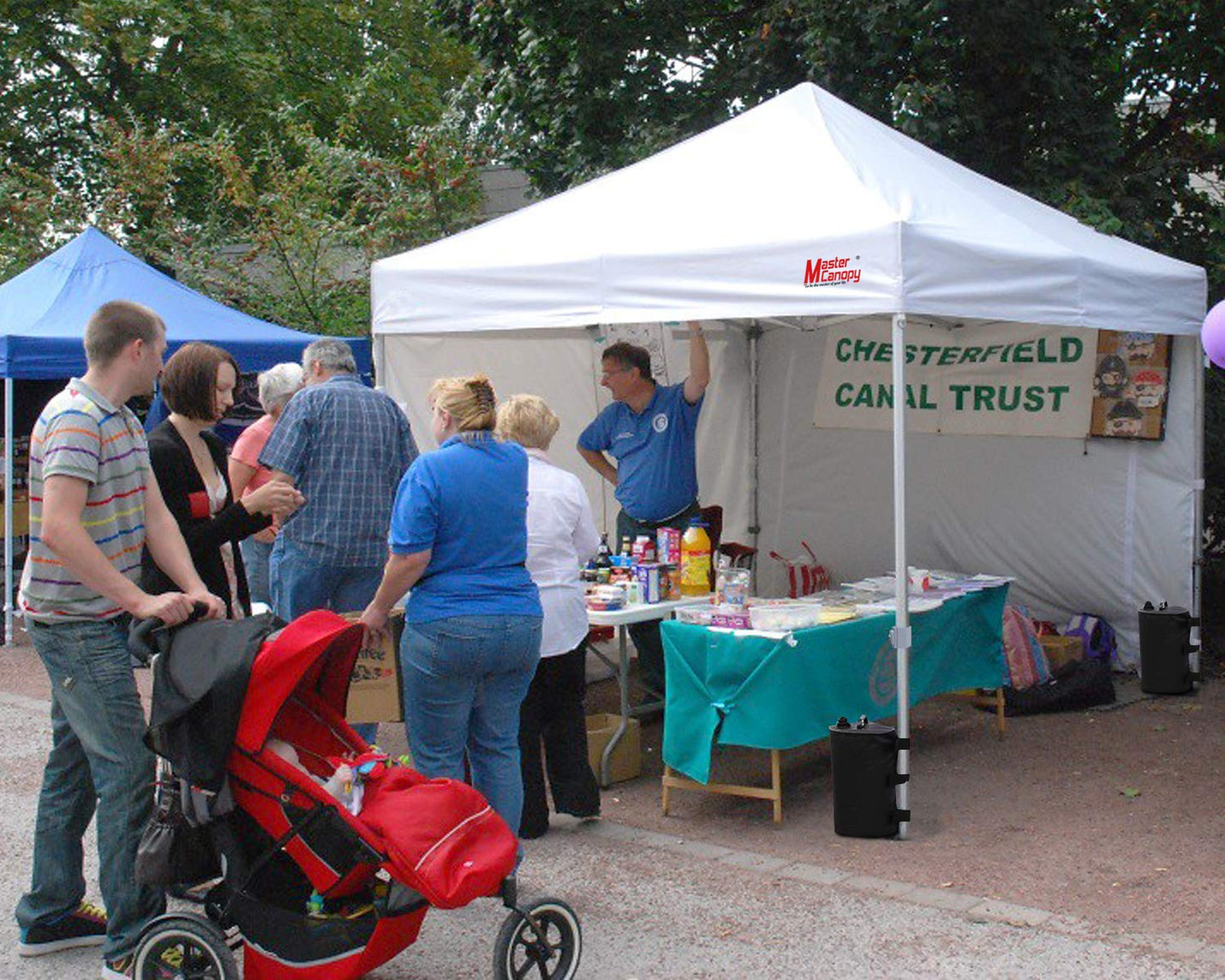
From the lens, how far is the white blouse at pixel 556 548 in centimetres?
560

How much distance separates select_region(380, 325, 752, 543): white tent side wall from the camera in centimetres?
942

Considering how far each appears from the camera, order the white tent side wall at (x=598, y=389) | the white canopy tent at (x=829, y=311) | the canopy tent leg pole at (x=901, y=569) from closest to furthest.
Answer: the canopy tent leg pole at (x=901, y=569), the white canopy tent at (x=829, y=311), the white tent side wall at (x=598, y=389)

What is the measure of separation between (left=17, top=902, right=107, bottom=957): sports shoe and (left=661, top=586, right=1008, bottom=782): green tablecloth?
2.27 meters

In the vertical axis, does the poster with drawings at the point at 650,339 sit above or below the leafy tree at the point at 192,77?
below

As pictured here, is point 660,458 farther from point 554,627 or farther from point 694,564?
point 554,627

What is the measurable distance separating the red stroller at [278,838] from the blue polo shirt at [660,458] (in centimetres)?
358

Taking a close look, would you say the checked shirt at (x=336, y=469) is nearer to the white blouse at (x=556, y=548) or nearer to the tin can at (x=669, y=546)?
the white blouse at (x=556, y=548)

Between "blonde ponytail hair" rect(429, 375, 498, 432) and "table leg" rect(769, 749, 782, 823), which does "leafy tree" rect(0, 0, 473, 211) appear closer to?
"table leg" rect(769, 749, 782, 823)

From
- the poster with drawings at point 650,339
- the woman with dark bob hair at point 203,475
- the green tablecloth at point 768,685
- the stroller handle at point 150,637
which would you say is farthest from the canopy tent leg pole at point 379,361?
the stroller handle at point 150,637

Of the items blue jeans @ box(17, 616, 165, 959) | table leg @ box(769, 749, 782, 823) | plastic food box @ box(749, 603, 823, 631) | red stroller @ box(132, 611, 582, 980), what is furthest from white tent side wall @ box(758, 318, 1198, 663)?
blue jeans @ box(17, 616, 165, 959)

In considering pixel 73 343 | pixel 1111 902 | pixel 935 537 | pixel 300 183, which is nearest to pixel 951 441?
pixel 935 537

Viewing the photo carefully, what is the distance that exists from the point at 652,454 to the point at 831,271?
Result: 6.43 feet

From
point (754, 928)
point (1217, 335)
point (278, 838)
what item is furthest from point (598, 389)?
point (278, 838)

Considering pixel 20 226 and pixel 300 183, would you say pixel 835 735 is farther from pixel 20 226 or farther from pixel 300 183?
pixel 20 226
